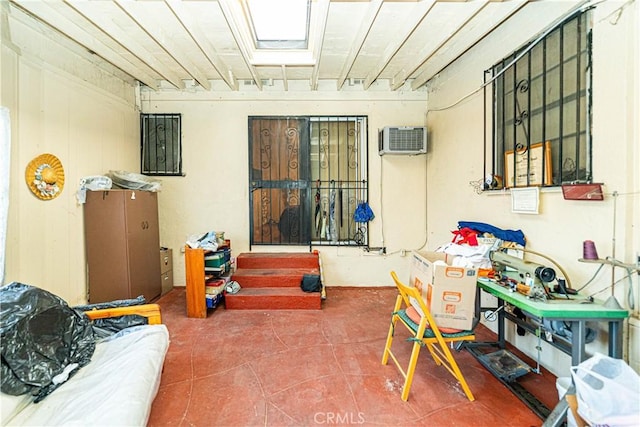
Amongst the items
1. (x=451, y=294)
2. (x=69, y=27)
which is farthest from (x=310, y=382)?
(x=69, y=27)

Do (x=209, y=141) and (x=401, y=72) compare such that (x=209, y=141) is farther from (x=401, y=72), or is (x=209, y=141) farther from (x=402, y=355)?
(x=402, y=355)

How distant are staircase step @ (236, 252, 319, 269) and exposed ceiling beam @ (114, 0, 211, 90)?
8.55 ft

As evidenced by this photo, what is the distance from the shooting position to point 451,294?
2.11m

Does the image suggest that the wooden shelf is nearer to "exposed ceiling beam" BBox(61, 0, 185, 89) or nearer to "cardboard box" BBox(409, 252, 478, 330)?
"exposed ceiling beam" BBox(61, 0, 185, 89)

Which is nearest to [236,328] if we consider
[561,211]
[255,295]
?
[255,295]

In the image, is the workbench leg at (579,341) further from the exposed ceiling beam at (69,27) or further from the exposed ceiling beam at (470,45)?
the exposed ceiling beam at (69,27)

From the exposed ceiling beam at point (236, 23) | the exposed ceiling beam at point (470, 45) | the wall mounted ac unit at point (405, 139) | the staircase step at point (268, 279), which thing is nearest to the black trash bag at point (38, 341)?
the staircase step at point (268, 279)

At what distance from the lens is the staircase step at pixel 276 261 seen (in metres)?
4.21

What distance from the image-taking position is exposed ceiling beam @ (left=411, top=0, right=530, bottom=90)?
7.87 feet

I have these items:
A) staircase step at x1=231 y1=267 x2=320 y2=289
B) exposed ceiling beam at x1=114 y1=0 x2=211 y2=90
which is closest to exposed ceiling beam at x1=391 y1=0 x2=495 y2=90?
exposed ceiling beam at x1=114 y1=0 x2=211 y2=90

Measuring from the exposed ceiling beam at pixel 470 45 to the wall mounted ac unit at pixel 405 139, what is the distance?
68cm

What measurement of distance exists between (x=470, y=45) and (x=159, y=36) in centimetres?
322

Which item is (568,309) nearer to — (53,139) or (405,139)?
(405,139)

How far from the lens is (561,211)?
2.22 m
